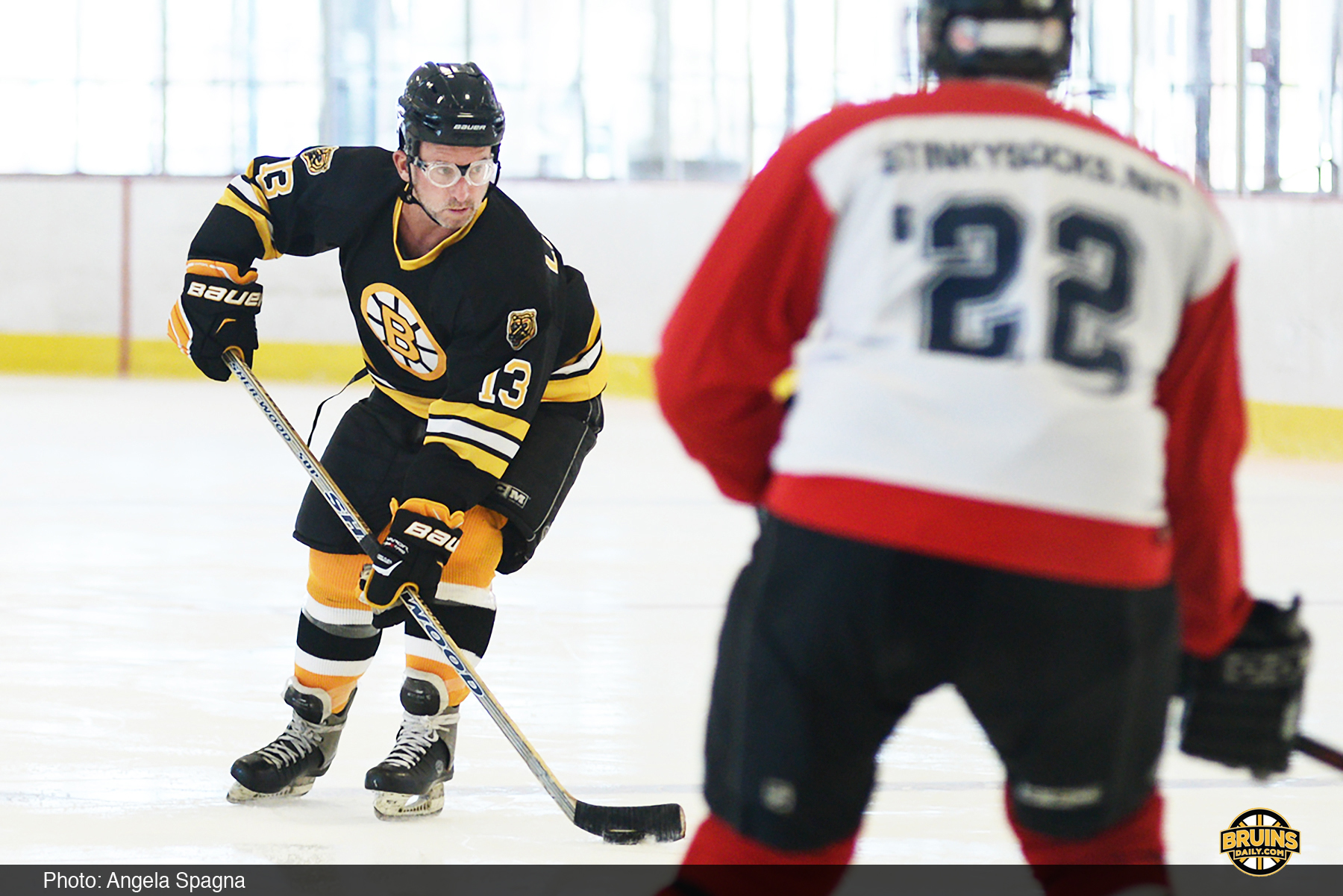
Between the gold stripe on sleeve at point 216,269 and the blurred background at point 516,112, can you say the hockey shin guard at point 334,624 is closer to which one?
the gold stripe on sleeve at point 216,269

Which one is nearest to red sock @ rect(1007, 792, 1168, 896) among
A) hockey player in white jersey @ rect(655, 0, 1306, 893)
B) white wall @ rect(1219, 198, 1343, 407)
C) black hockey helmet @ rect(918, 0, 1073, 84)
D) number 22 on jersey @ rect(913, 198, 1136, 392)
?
hockey player in white jersey @ rect(655, 0, 1306, 893)

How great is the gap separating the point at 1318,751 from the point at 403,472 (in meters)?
1.36

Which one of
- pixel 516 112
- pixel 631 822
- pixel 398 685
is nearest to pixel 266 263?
pixel 516 112

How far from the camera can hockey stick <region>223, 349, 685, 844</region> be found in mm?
Result: 2109

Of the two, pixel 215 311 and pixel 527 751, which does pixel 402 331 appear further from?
pixel 527 751

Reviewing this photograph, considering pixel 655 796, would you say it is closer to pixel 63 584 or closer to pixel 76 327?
pixel 63 584

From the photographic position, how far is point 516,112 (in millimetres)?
10922

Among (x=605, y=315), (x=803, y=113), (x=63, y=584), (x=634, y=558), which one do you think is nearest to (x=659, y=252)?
(x=605, y=315)

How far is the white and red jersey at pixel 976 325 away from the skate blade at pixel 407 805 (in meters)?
1.15

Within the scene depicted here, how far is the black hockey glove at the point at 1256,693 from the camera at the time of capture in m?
1.23

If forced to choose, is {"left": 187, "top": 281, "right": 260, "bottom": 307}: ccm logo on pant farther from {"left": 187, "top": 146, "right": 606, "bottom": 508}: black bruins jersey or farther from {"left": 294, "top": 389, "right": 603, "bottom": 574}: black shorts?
{"left": 294, "top": 389, "right": 603, "bottom": 574}: black shorts

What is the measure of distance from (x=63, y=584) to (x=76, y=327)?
6980mm

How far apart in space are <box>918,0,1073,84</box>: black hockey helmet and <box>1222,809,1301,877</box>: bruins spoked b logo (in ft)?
3.85

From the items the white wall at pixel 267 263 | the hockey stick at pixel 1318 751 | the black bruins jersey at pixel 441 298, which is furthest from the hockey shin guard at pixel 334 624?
the white wall at pixel 267 263
